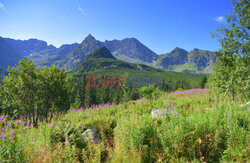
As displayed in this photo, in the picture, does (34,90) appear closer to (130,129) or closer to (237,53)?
(130,129)

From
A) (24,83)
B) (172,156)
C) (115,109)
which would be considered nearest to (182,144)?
(172,156)

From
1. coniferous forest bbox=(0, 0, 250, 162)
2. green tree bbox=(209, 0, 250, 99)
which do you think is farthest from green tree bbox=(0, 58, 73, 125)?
green tree bbox=(209, 0, 250, 99)

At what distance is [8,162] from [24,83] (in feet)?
21.4

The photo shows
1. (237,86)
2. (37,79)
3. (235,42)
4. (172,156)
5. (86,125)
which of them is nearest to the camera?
(172,156)

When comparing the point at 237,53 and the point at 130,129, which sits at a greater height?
the point at 237,53

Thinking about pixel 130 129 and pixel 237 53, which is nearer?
pixel 130 129

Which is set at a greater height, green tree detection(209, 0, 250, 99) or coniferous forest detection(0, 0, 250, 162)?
green tree detection(209, 0, 250, 99)

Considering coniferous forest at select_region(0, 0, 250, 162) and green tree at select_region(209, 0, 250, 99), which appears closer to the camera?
coniferous forest at select_region(0, 0, 250, 162)

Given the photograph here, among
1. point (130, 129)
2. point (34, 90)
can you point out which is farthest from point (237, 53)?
point (34, 90)

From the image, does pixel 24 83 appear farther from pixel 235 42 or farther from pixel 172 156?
pixel 235 42

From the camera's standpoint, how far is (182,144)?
3.39 m

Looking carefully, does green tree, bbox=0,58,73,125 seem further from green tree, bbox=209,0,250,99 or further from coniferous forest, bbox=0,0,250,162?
green tree, bbox=209,0,250,99

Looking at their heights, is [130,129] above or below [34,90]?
below

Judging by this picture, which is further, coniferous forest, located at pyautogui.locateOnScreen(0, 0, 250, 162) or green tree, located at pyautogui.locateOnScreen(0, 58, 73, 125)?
green tree, located at pyautogui.locateOnScreen(0, 58, 73, 125)
